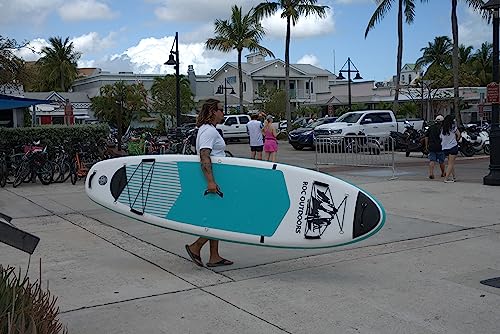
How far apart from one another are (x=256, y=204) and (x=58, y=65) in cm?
7321

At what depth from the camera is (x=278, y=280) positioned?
6.47 meters

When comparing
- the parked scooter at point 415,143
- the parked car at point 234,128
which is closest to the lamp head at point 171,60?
the parked scooter at point 415,143

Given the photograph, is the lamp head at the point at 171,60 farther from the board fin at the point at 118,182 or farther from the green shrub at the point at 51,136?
the board fin at the point at 118,182

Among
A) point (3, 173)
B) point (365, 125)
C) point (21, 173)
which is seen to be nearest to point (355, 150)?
point (21, 173)

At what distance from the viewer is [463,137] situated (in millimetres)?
23250

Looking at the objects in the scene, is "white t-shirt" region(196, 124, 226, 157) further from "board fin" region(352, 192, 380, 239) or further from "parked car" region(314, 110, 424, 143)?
"parked car" region(314, 110, 424, 143)

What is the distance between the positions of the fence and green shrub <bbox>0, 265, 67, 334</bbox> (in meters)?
14.0

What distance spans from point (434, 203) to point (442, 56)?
206ft

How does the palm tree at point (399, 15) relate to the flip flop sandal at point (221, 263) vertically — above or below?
above

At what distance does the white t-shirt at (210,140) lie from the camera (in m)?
6.74

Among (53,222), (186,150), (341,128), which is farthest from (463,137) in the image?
(53,222)

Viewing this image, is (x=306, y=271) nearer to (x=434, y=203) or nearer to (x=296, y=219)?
(x=296, y=219)

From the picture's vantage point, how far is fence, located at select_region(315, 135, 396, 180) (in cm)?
1742

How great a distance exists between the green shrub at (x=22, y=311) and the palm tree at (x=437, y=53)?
6952 cm
